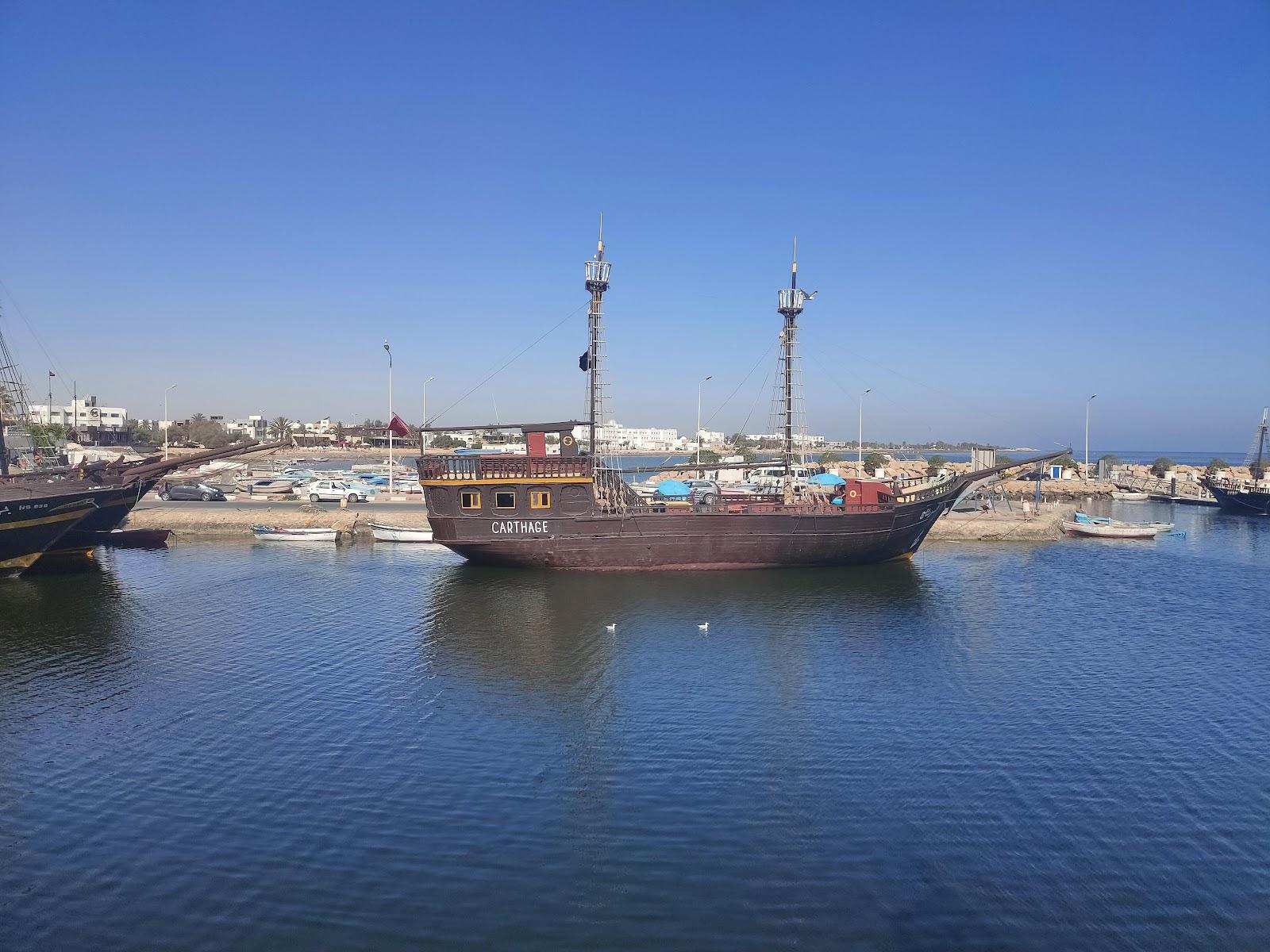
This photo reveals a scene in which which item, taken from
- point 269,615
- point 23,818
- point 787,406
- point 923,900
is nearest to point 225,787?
point 23,818

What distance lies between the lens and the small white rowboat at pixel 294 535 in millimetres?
43969

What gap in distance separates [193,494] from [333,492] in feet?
32.2

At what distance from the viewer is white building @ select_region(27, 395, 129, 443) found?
4766 inches

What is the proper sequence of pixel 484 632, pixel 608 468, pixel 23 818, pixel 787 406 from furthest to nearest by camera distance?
pixel 787 406
pixel 608 468
pixel 484 632
pixel 23 818

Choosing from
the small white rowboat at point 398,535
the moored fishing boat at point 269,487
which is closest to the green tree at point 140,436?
the moored fishing boat at point 269,487

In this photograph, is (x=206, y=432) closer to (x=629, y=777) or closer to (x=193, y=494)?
(x=193, y=494)

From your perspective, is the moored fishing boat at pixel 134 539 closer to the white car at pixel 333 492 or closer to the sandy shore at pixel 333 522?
the sandy shore at pixel 333 522

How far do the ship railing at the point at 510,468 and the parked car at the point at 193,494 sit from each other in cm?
3144

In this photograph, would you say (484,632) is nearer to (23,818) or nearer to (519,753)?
(519,753)

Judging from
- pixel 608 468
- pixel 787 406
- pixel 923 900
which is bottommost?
pixel 923 900

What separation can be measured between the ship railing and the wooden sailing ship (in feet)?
0.11

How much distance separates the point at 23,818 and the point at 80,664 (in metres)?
9.93

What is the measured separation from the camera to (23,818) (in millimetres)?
13555

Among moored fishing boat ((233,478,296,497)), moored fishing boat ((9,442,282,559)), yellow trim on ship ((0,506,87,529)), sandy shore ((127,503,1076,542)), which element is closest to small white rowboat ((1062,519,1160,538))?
sandy shore ((127,503,1076,542))
